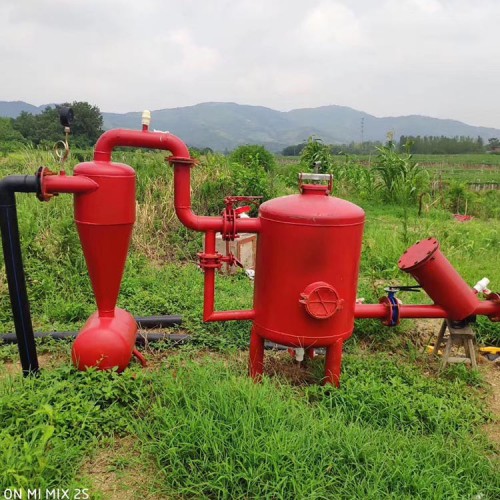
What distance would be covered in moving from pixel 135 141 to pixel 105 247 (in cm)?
65

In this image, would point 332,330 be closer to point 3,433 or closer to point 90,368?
point 90,368

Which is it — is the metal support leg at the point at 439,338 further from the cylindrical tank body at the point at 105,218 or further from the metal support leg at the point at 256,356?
the cylindrical tank body at the point at 105,218

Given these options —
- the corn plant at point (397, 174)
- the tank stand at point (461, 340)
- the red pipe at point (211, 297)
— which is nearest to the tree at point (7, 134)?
the corn plant at point (397, 174)

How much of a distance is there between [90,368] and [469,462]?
6.74 feet

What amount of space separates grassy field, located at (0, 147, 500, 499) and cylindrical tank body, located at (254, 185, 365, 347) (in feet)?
1.19

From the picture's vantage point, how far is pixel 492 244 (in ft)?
21.2

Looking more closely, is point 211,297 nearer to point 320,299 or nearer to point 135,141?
point 320,299

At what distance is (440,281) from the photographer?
324 centimetres

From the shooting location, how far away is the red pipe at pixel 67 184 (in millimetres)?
2545

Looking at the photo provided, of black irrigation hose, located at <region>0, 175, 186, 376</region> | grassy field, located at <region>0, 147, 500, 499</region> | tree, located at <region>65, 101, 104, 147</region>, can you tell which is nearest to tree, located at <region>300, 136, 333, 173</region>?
grassy field, located at <region>0, 147, 500, 499</region>

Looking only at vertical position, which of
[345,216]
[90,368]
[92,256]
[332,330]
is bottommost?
[90,368]

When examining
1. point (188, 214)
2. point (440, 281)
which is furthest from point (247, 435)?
point (440, 281)

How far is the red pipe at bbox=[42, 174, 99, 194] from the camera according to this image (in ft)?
8.35

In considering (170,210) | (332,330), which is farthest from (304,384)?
(170,210)
